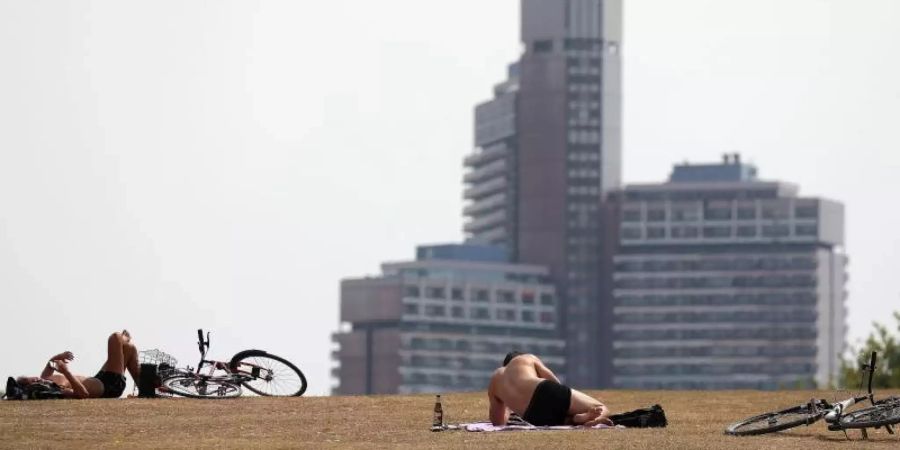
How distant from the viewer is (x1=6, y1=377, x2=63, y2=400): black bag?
40.7 meters

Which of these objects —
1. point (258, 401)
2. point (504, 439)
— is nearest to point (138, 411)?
point (258, 401)

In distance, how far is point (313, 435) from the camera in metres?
34.4

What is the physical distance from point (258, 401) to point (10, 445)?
8.74m

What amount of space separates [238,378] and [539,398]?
29.6 feet

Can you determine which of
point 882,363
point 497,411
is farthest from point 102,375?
point 882,363

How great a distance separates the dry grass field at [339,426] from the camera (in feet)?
106

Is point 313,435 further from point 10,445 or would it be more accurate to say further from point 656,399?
point 656,399

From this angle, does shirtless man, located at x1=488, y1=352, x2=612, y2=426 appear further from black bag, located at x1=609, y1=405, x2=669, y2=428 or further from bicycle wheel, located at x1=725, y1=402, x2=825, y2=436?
bicycle wheel, located at x1=725, y1=402, x2=825, y2=436

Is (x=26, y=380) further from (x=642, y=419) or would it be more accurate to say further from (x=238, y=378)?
(x=642, y=419)

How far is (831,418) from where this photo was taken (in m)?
32.8

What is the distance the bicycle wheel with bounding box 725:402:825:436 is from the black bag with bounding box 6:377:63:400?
12.9 meters

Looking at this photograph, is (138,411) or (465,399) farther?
(465,399)

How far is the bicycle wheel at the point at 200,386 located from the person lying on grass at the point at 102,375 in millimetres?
739

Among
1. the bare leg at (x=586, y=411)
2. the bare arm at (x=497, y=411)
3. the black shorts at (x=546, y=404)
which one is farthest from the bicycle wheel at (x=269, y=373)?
the bare leg at (x=586, y=411)
